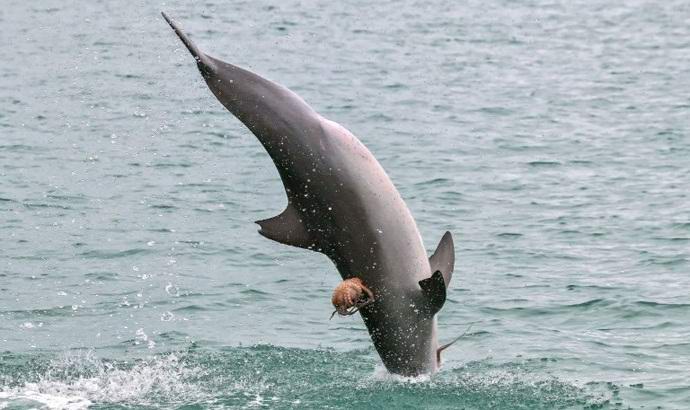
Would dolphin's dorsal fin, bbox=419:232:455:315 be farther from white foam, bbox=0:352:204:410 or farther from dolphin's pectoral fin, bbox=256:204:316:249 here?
white foam, bbox=0:352:204:410

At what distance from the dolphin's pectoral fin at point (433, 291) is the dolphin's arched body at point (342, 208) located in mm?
12

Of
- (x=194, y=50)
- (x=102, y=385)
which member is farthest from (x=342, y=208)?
(x=102, y=385)

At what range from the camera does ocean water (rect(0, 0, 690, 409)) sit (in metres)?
16.3

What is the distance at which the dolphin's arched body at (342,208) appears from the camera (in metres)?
12.2

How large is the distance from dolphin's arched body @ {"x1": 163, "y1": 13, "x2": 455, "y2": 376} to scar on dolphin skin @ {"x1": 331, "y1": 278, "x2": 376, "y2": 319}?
0.88ft

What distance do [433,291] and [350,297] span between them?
3.28ft

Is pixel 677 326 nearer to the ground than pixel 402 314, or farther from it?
nearer to the ground

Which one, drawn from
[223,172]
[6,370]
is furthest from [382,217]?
[223,172]

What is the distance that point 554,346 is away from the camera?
17.8 meters

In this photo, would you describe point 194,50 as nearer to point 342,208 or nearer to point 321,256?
point 342,208

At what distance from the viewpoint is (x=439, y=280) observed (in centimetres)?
1281

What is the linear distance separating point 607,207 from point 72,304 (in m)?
11.1

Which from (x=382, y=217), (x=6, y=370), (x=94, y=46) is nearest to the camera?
(x=382, y=217)

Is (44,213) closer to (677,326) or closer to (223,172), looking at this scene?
(223,172)
